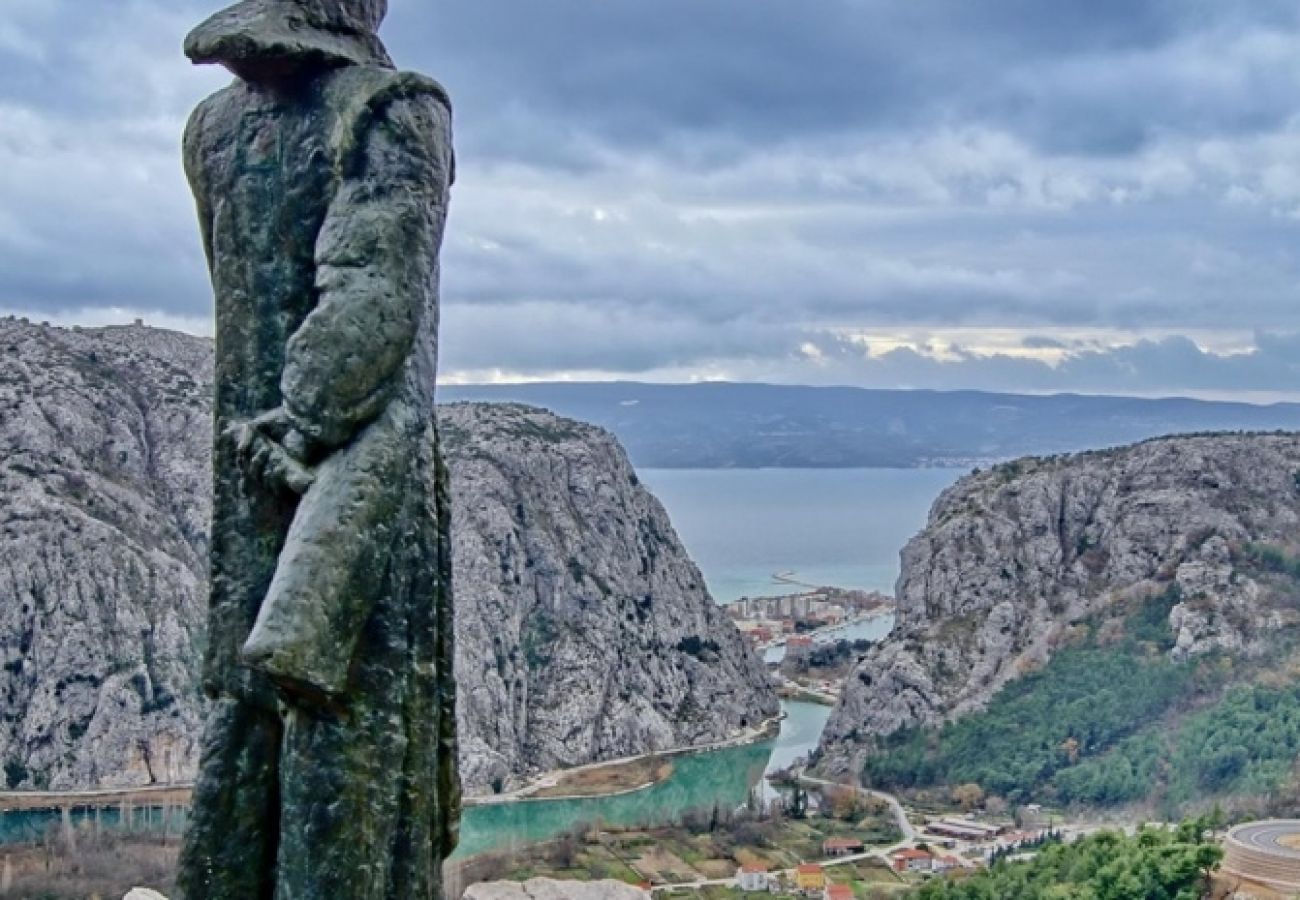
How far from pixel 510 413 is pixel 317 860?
10511 centimetres

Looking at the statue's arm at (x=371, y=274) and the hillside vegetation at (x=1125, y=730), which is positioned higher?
the statue's arm at (x=371, y=274)

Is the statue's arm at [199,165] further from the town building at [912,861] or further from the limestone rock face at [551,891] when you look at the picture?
the town building at [912,861]

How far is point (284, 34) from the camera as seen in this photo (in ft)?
16.1

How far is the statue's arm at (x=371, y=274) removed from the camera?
14.9ft

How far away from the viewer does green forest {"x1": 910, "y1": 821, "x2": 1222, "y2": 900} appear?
29.4m

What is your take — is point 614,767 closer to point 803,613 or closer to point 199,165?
point 803,613

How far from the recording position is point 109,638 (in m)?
74.3

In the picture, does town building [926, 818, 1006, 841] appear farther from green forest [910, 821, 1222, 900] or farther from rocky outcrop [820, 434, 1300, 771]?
green forest [910, 821, 1222, 900]

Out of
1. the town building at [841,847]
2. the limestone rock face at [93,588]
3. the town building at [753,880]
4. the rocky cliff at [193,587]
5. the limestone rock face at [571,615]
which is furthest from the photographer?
the limestone rock face at [571,615]

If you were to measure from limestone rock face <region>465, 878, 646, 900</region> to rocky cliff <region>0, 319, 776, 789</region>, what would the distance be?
41.3m

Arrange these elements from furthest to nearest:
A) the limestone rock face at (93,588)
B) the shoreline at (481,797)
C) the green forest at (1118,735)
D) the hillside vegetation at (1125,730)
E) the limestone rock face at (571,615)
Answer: the limestone rock face at (571,615), the limestone rock face at (93,588), the shoreline at (481,797), the hillside vegetation at (1125,730), the green forest at (1118,735)

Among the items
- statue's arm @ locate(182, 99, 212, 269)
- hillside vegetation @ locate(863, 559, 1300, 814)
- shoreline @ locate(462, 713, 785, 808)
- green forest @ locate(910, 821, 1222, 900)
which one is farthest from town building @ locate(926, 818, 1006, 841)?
statue's arm @ locate(182, 99, 212, 269)

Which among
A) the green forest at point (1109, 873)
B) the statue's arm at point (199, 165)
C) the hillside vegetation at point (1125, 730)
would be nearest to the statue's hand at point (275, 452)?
the statue's arm at point (199, 165)

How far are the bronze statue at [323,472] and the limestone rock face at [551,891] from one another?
48.3ft
